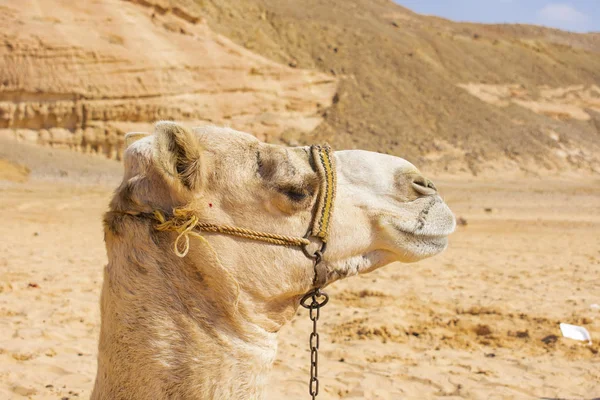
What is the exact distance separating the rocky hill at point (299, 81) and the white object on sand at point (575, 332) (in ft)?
70.4

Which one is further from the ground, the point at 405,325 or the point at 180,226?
the point at 180,226

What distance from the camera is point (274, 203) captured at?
2.30 metres

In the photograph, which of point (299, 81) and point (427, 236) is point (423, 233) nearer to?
point (427, 236)

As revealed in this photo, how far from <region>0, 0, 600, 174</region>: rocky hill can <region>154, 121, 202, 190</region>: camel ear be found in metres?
24.1

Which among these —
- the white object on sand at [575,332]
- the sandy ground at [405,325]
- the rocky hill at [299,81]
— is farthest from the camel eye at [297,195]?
the rocky hill at [299,81]

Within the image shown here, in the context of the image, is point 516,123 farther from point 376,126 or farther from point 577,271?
point 577,271

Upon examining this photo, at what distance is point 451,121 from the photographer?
33.9 meters

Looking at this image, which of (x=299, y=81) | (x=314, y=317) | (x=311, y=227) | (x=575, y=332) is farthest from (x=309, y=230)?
(x=299, y=81)

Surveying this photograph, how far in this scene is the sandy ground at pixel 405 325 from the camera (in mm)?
4953

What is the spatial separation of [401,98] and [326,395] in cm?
3142

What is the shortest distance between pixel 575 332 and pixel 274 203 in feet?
16.8

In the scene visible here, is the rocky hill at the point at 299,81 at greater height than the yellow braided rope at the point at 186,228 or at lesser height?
lesser

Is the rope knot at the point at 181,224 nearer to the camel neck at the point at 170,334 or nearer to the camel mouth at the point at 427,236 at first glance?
the camel neck at the point at 170,334

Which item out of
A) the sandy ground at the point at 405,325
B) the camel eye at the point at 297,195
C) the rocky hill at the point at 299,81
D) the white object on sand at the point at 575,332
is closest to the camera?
the camel eye at the point at 297,195
